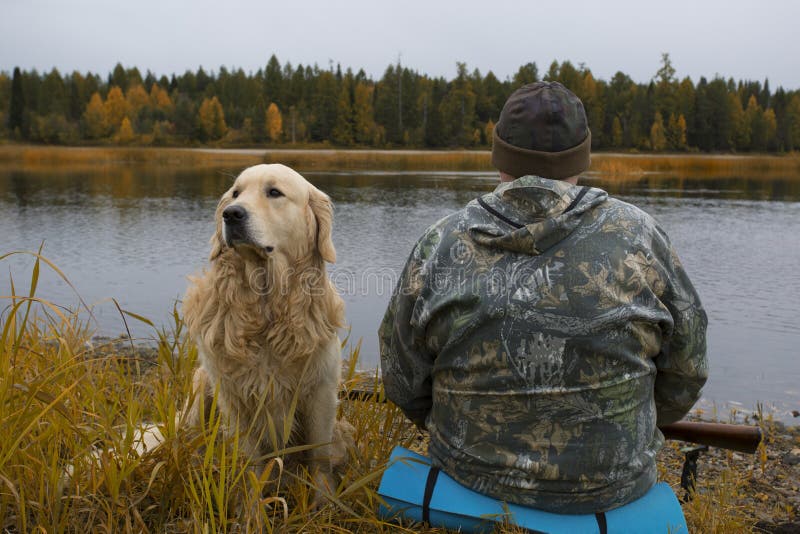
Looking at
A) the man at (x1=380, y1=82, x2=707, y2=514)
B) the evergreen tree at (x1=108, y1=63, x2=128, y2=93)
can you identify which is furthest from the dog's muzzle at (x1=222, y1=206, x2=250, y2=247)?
the evergreen tree at (x1=108, y1=63, x2=128, y2=93)

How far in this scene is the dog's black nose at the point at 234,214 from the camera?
3219mm

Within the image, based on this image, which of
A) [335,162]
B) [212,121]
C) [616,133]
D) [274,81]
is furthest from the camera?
[274,81]

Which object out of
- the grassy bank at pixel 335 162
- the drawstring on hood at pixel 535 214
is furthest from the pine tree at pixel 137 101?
the drawstring on hood at pixel 535 214

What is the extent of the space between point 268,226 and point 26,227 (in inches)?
707

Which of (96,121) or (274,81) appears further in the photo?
(274,81)

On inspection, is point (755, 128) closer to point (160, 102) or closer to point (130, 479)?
point (160, 102)

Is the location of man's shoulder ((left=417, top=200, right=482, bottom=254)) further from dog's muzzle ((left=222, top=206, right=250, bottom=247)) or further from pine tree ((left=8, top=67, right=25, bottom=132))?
pine tree ((left=8, top=67, right=25, bottom=132))

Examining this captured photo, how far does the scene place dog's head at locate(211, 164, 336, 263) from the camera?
10.7ft

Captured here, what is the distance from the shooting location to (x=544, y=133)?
254 centimetres

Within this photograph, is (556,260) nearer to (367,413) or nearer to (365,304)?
(367,413)

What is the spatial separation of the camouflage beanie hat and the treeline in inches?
3205

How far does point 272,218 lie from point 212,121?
288 feet

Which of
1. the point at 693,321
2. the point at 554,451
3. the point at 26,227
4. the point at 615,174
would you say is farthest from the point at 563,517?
the point at 615,174

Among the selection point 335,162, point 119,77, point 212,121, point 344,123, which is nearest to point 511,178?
point 335,162
